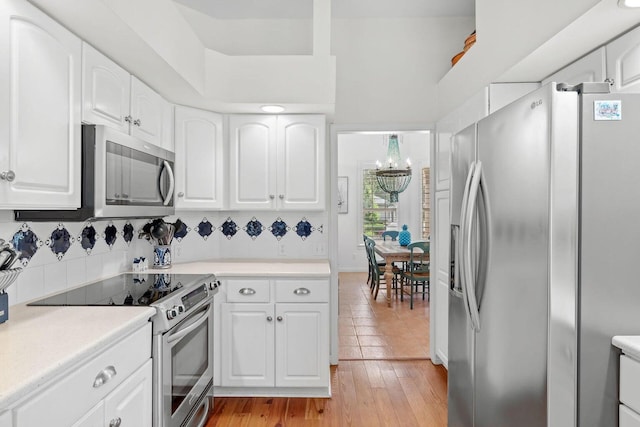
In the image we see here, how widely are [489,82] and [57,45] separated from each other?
221cm

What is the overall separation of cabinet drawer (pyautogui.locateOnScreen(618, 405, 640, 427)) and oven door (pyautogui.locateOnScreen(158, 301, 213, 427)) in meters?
1.76

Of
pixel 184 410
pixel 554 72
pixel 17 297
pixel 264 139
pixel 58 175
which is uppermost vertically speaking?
pixel 554 72

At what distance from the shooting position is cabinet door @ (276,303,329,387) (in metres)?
2.76

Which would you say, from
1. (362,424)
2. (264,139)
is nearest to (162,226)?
(264,139)

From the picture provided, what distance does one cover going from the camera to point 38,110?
4.87 ft

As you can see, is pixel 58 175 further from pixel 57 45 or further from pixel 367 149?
pixel 367 149

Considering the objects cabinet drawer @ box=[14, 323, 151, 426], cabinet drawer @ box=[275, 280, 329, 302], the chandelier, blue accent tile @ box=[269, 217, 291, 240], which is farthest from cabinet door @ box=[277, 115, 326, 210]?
the chandelier

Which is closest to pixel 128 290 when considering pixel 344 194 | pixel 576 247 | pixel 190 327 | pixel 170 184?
pixel 190 327

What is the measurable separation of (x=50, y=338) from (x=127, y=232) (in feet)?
4.93

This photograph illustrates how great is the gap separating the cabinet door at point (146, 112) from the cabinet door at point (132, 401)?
130cm

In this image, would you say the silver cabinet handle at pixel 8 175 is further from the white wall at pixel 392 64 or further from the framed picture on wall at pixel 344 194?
the framed picture on wall at pixel 344 194

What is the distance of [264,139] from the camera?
3.16 m

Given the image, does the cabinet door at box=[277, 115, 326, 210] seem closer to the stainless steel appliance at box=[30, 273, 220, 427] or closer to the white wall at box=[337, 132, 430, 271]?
the stainless steel appliance at box=[30, 273, 220, 427]

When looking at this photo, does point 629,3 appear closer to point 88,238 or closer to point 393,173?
point 88,238
